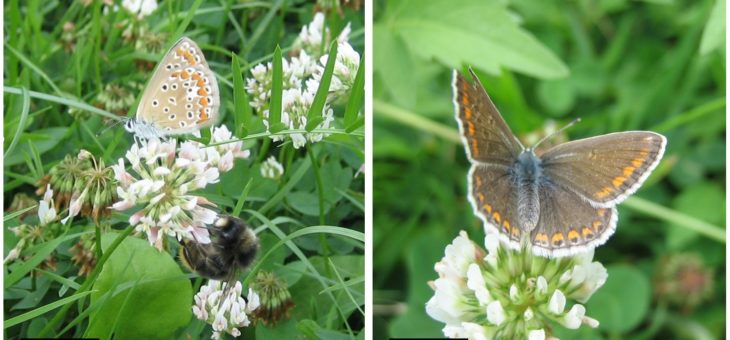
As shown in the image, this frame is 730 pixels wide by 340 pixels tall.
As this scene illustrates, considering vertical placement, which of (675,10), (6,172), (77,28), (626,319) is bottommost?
(626,319)

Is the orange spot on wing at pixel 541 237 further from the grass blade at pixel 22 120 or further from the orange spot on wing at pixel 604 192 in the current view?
the grass blade at pixel 22 120

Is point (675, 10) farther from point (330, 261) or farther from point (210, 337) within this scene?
point (210, 337)

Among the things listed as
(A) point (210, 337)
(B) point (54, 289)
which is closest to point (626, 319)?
(A) point (210, 337)

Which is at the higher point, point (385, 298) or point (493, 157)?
point (493, 157)

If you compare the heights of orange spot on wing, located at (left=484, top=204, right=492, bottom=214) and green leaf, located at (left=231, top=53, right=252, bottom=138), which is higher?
green leaf, located at (left=231, top=53, right=252, bottom=138)

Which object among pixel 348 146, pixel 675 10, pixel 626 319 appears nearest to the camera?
pixel 348 146

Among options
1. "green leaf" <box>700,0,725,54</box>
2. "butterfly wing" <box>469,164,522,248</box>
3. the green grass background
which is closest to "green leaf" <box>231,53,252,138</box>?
"butterfly wing" <box>469,164,522,248</box>

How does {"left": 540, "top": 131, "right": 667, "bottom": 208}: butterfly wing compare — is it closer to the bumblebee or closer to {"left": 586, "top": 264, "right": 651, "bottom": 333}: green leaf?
the bumblebee

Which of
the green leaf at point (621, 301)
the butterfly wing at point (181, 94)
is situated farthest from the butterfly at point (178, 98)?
the green leaf at point (621, 301)
